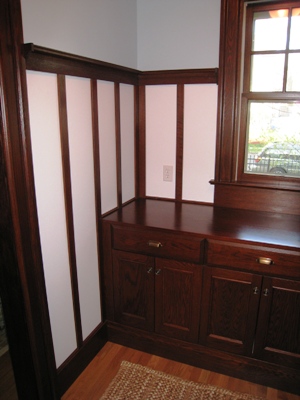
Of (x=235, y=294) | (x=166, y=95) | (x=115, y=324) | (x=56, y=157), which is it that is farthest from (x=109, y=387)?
(x=166, y=95)

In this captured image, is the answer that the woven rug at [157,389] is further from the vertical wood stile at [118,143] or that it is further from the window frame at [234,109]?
the window frame at [234,109]

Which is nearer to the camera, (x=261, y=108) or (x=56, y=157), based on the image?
(x=56, y=157)

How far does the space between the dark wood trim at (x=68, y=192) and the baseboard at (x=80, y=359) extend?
0.08 meters

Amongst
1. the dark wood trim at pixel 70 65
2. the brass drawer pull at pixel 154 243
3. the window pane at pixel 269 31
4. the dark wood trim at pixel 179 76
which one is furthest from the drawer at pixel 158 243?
the window pane at pixel 269 31

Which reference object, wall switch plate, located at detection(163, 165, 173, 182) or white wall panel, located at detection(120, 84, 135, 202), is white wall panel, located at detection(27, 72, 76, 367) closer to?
white wall panel, located at detection(120, 84, 135, 202)

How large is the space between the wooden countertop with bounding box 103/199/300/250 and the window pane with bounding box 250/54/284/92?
796 millimetres

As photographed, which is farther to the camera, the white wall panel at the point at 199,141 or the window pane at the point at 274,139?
the white wall panel at the point at 199,141

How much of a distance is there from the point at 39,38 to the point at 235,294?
5.42 ft

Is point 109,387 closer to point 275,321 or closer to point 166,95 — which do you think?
point 275,321

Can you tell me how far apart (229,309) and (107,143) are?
4.06 feet

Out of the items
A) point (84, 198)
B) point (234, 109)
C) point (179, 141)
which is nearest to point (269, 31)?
point (234, 109)

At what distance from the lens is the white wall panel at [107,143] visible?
2.08m

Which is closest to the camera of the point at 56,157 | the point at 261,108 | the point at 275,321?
the point at 56,157

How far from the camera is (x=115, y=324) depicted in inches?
92.9
